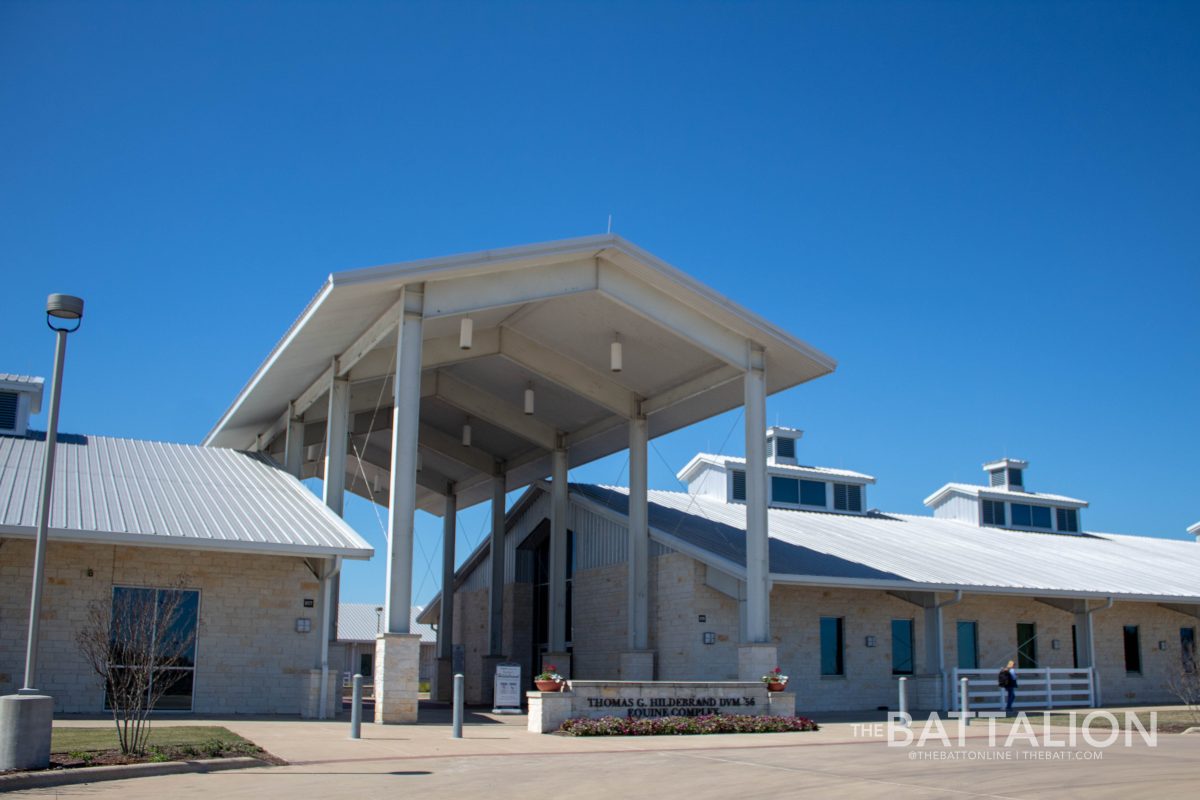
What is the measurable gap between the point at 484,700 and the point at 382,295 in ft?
58.5

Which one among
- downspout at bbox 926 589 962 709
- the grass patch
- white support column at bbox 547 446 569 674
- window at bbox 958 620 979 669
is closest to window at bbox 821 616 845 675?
downspout at bbox 926 589 962 709

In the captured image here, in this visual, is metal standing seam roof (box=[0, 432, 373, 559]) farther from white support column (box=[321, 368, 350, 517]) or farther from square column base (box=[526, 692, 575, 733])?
square column base (box=[526, 692, 575, 733])

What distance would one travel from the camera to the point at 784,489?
3559 cm

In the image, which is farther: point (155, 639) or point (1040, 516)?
point (1040, 516)

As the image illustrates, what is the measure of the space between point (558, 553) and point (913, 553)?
9802 millimetres

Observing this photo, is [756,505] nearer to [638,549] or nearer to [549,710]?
[638,549]

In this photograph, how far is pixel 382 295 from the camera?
21.6 metres

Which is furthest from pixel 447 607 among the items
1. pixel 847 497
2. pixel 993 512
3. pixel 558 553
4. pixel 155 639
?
pixel 155 639

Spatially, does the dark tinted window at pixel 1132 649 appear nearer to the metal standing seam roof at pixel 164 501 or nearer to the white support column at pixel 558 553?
the white support column at pixel 558 553

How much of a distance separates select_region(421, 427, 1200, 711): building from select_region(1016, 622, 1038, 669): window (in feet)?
0.23

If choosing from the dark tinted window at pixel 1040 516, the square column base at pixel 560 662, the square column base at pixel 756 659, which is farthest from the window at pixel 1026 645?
the square column base at pixel 560 662

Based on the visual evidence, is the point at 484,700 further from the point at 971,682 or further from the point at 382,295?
the point at 382,295

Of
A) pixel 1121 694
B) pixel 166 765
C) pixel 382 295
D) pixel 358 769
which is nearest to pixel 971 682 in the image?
pixel 1121 694

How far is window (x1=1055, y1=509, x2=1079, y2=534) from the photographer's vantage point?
41.2 meters
